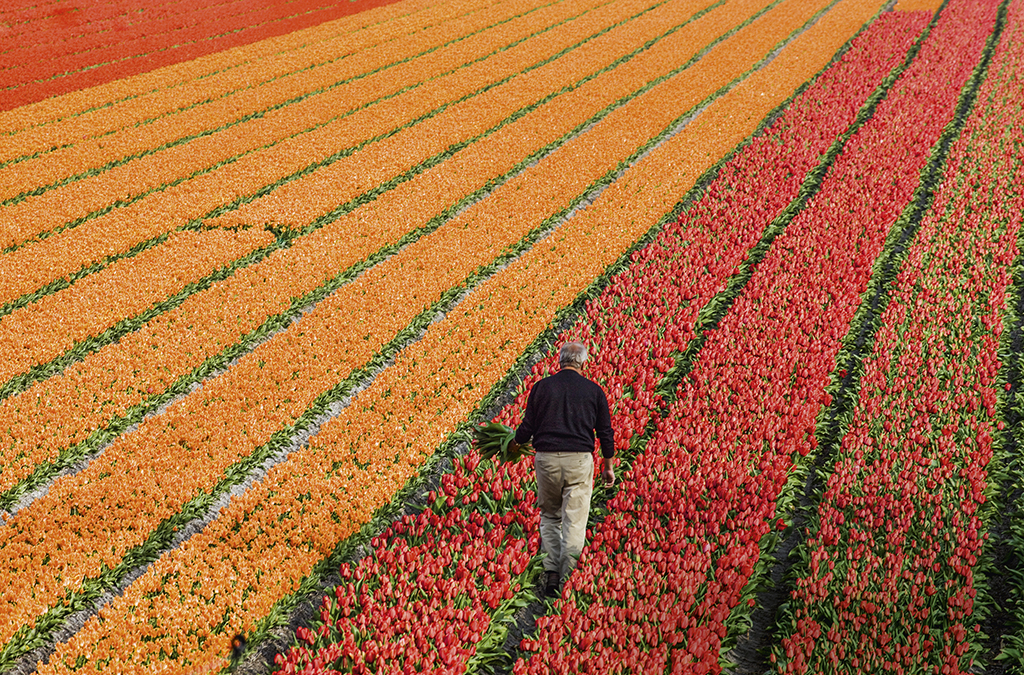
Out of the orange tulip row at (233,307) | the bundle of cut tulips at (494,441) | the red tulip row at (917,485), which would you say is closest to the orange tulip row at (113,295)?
the orange tulip row at (233,307)

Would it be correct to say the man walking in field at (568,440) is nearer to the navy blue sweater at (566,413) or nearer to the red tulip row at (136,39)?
the navy blue sweater at (566,413)

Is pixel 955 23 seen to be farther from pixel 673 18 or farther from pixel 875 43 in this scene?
pixel 673 18

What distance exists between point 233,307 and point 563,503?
977 centimetres

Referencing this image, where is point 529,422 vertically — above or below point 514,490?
above

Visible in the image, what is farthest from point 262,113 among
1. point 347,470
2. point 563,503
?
point 563,503

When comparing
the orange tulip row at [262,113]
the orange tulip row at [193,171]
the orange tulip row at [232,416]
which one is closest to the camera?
the orange tulip row at [232,416]

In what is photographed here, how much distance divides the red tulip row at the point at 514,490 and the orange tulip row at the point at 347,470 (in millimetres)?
731

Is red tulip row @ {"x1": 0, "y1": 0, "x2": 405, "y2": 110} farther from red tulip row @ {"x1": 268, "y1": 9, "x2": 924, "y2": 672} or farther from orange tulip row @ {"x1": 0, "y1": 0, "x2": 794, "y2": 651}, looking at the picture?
red tulip row @ {"x1": 268, "y1": 9, "x2": 924, "y2": 672}

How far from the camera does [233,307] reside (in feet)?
49.5

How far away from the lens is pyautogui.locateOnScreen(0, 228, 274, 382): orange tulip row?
13.9 m

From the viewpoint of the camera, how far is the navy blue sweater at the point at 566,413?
757 cm

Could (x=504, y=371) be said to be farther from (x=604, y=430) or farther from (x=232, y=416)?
(x=604, y=430)

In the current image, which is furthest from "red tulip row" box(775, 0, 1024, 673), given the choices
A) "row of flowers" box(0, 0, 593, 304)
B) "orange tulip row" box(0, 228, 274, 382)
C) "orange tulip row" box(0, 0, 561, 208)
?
"orange tulip row" box(0, 0, 561, 208)

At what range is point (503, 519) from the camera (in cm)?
900
